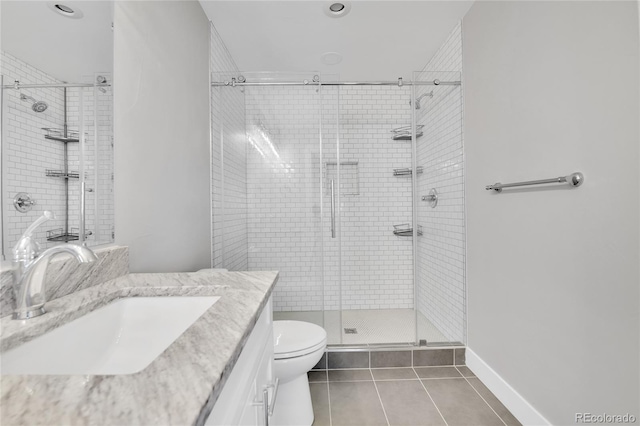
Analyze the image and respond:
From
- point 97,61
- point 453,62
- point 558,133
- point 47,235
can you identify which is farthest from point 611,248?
point 97,61

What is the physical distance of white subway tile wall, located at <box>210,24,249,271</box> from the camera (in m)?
2.19

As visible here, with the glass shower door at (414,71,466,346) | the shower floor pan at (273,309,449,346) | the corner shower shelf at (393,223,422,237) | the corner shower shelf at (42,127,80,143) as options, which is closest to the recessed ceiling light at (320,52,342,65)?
the glass shower door at (414,71,466,346)

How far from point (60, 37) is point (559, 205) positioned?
2.00 meters

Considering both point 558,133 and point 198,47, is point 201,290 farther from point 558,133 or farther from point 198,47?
point 198,47

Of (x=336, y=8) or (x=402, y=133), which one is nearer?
(x=336, y=8)

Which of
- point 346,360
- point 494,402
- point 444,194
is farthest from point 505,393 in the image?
point 444,194

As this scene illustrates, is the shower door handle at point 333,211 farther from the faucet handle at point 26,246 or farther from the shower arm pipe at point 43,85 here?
the faucet handle at point 26,246

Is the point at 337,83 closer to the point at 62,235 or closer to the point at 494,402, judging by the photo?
the point at 62,235

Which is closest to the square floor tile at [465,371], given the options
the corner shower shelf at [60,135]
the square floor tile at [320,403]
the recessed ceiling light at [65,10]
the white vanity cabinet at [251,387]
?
the square floor tile at [320,403]

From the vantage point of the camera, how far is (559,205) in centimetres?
128

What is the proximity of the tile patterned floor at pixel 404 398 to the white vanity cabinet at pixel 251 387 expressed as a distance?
32.8 inches

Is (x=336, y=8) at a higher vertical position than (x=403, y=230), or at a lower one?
higher

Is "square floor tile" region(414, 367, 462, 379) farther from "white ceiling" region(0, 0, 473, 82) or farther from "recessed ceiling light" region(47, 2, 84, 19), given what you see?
"recessed ceiling light" region(47, 2, 84, 19)

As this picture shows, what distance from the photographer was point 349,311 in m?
2.91
